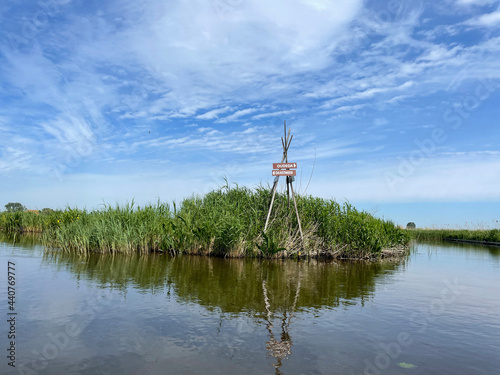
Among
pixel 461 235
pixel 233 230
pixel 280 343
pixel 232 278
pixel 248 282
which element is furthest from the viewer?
pixel 461 235

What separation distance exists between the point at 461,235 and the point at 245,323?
3568 cm

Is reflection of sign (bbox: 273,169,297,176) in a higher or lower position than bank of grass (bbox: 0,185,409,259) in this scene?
higher

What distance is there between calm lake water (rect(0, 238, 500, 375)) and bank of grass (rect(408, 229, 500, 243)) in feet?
83.7

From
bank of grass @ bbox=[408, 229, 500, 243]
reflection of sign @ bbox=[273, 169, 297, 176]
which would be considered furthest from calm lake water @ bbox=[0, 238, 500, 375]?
bank of grass @ bbox=[408, 229, 500, 243]

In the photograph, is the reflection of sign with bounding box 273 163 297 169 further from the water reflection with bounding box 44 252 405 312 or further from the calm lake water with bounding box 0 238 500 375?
the calm lake water with bounding box 0 238 500 375

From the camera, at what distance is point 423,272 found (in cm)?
1236

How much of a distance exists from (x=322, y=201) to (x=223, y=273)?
27.9 feet

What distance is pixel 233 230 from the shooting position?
14398 millimetres

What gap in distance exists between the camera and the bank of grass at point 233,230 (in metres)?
14.9

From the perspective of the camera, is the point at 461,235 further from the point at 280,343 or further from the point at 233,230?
the point at 280,343

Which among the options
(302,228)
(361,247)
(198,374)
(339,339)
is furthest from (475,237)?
(198,374)

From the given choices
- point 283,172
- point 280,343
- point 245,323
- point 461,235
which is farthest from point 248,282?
point 461,235

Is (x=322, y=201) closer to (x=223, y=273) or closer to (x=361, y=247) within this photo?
(x=361, y=247)

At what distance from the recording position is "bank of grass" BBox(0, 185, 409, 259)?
14859 millimetres
